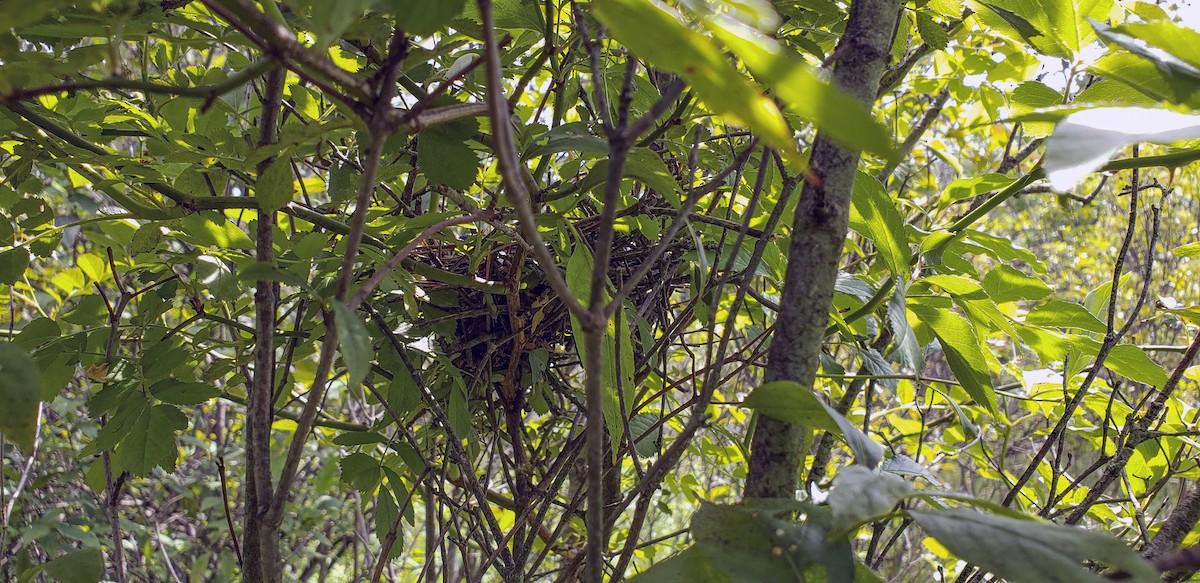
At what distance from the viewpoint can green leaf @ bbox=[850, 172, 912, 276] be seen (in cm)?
60

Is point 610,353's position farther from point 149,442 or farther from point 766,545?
point 149,442

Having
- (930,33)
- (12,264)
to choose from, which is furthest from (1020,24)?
(12,264)

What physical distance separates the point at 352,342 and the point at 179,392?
1.60 ft

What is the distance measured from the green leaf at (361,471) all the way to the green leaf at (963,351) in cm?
55

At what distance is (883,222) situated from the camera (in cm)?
61

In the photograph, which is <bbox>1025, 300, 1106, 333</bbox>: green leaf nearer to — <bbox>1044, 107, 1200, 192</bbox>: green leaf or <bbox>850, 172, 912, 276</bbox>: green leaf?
<bbox>850, 172, 912, 276</bbox>: green leaf

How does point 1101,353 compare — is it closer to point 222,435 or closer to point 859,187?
point 859,187

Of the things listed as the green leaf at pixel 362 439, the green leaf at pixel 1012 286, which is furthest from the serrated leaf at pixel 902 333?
the green leaf at pixel 362 439

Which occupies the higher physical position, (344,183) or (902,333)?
(344,183)

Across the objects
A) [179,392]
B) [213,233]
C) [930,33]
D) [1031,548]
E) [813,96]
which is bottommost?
[1031,548]

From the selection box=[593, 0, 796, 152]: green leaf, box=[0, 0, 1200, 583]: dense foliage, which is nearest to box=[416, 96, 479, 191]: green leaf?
box=[0, 0, 1200, 583]: dense foliage

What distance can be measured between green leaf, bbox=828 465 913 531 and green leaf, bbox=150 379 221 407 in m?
0.63

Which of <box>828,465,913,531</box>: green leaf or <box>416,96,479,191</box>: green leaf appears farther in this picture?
<box>416,96,479,191</box>: green leaf

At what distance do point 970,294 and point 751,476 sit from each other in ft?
1.00
